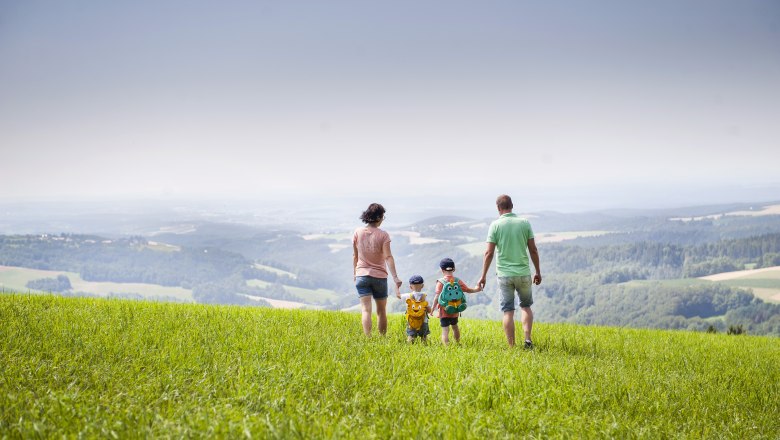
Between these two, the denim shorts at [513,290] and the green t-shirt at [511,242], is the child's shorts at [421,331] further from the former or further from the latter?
the green t-shirt at [511,242]

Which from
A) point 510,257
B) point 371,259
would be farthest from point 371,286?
point 510,257

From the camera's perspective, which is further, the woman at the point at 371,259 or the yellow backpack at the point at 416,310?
the yellow backpack at the point at 416,310

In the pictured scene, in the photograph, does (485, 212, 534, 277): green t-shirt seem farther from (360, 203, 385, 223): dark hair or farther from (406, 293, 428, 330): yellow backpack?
(360, 203, 385, 223): dark hair

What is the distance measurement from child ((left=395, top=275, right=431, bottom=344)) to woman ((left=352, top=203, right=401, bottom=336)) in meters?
0.48

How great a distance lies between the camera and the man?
33.5 ft

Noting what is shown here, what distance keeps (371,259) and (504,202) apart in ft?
9.57

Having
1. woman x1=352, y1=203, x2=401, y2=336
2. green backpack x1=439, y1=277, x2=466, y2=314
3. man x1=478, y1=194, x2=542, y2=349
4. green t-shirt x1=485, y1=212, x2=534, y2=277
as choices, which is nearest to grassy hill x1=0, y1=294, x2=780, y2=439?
woman x1=352, y1=203, x2=401, y2=336

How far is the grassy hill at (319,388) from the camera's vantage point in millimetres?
4523

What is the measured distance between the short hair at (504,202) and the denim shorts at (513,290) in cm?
145

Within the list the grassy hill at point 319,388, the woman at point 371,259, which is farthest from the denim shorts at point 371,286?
the grassy hill at point 319,388

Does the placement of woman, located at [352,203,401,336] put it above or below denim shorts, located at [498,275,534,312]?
above

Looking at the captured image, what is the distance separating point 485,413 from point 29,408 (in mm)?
4377

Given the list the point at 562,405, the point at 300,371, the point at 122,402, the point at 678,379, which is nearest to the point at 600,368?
the point at 678,379

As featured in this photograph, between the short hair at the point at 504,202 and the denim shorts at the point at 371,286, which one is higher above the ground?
the short hair at the point at 504,202
